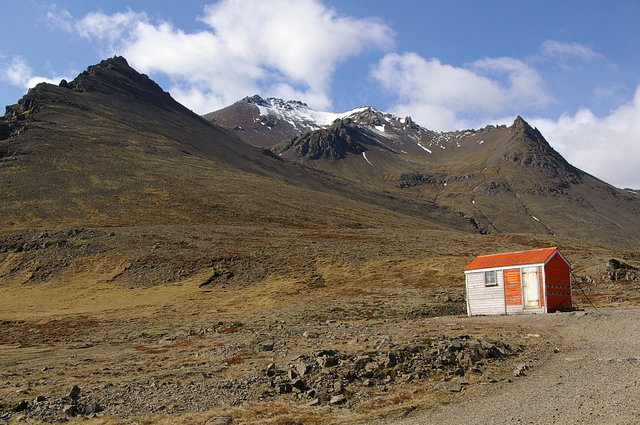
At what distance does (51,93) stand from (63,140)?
2100 inches

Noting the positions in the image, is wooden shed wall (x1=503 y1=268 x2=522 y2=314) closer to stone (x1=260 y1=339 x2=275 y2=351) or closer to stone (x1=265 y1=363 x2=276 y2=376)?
stone (x1=260 y1=339 x2=275 y2=351)

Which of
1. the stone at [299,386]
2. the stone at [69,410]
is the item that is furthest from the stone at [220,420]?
the stone at [69,410]

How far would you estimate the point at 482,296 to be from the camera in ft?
140

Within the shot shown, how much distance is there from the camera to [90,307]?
51812 millimetres

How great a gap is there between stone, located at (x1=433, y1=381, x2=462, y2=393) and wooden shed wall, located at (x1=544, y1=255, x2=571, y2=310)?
82.5 ft

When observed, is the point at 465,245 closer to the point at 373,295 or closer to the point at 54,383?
the point at 373,295

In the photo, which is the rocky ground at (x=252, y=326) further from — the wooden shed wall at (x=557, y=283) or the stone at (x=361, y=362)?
the wooden shed wall at (x=557, y=283)

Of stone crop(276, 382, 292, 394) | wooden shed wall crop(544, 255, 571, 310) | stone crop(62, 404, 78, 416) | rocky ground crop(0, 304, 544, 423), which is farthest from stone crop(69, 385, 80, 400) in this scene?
wooden shed wall crop(544, 255, 571, 310)

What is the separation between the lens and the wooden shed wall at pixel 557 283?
1553 inches

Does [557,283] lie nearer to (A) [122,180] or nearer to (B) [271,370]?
(B) [271,370]

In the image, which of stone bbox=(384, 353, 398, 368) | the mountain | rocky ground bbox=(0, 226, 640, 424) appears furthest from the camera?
the mountain

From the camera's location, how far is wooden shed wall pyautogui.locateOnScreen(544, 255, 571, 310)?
39.4 m

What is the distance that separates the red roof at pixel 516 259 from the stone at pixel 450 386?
25.5 m

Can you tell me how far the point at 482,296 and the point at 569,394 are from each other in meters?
27.7
